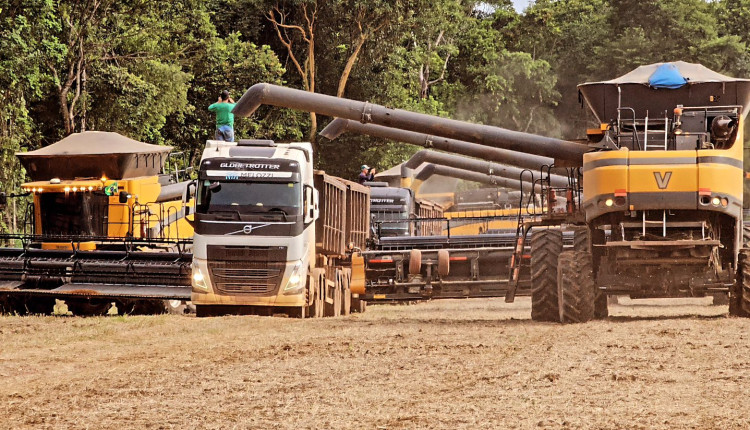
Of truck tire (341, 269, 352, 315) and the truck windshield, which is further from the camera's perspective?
truck tire (341, 269, 352, 315)

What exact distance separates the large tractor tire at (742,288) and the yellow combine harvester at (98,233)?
9.83m

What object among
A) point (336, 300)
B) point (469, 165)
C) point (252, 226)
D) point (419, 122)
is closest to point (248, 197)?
point (252, 226)

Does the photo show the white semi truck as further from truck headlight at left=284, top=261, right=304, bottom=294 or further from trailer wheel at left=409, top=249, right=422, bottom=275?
trailer wheel at left=409, top=249, right=422, bottom=275

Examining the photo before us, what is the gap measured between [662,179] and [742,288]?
2.09m

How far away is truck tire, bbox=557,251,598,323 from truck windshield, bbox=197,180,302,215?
595 centimetres

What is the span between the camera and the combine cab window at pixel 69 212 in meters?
29.2

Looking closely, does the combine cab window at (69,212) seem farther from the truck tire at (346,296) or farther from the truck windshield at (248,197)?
the truck windshield at (248,197)

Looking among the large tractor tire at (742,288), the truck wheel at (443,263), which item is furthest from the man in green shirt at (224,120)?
the large tractor tire at (742,288)

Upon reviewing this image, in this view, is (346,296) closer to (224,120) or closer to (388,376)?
(224,120)

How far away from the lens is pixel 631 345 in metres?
15.7

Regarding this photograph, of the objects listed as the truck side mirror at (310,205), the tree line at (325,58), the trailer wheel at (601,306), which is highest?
the tree line at (325,58)

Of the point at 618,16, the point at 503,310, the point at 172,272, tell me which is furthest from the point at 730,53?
the point at 172,272

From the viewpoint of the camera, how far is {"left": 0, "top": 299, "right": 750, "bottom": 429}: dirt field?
10.7 meters

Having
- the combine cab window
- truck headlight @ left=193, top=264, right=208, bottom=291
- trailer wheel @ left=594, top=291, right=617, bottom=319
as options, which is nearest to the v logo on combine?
trailer wheel @ left=594, top=291, right=617, bottom=319
